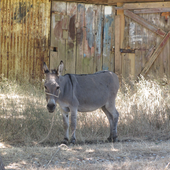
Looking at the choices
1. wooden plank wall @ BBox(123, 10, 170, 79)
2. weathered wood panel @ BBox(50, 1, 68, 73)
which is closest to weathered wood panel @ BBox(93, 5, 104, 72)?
wooden plank wall @ BBox(123, 10, 170, 79)

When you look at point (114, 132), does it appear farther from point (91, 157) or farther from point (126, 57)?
point (126, 57)

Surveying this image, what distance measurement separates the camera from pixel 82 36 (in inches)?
431

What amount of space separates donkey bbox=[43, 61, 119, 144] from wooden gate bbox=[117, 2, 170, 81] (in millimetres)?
4725

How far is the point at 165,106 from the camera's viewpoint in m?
7.48

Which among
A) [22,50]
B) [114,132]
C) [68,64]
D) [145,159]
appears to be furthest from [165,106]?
[22,50]

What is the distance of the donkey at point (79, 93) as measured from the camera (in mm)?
5324

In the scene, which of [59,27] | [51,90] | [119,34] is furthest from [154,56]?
[51,90]

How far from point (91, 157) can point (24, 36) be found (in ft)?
23.6

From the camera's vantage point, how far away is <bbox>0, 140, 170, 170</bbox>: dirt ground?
4.29m

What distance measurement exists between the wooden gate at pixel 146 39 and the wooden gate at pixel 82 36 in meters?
0.69

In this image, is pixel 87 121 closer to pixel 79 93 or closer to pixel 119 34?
pixel 79 93

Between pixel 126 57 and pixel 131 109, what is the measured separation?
408 cm

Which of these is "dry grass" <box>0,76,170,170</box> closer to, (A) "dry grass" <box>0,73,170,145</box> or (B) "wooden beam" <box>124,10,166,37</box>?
(A) "dry grass" <box>0,73,170,145</box>

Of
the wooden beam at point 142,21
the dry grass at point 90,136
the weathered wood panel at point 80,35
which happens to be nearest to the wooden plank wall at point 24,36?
the weathered wood panel at point 80,35
